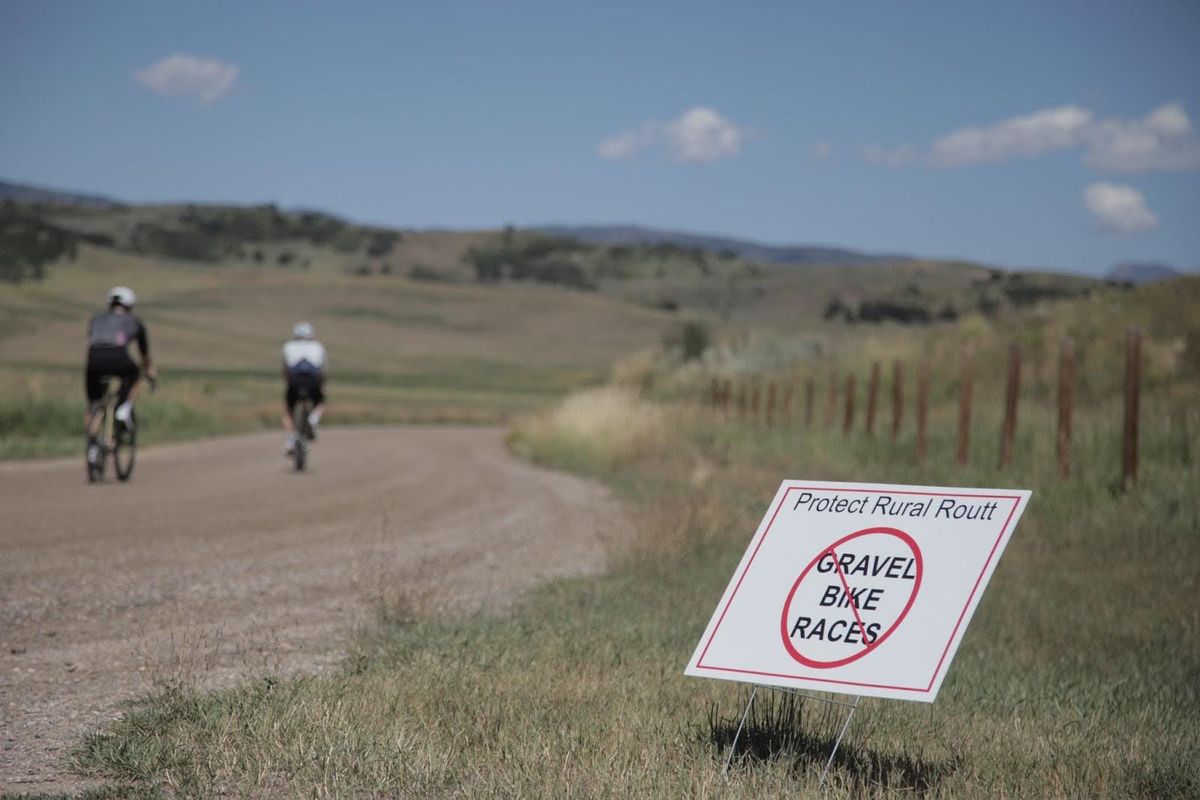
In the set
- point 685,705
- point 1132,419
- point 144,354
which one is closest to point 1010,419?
point 1132,419

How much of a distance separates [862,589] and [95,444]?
15416mm

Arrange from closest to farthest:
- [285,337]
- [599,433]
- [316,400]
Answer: [316,400] < [599,433] < [285,337]

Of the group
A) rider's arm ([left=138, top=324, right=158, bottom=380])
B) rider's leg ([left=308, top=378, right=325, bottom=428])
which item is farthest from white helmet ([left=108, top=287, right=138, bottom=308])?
rider's leg ([left=308, top=378, right=325, bottom=428])

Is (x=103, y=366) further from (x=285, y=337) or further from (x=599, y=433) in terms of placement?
(x=285, y=337)

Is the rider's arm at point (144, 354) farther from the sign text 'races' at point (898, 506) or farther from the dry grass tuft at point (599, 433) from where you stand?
the sign text 'races' at point (898, 506)

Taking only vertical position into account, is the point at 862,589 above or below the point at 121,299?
below

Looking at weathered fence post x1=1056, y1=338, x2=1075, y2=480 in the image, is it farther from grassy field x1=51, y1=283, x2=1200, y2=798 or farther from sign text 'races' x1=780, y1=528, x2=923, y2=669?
sign text 'races' x1=780, y1=528, x2=923, y2=669

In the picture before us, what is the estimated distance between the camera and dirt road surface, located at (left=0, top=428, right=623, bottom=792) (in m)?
7.93

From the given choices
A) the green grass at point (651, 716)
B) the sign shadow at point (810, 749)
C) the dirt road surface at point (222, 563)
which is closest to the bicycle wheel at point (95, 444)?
the dirt road surface at point (222, 563)

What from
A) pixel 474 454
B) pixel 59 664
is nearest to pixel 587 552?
pixel 59 664

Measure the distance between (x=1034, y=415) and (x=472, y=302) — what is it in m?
114

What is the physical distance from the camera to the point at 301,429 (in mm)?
24500

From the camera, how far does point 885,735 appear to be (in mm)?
7215

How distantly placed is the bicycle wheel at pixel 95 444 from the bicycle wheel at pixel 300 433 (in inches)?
185
